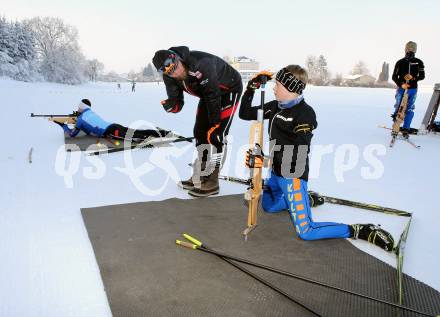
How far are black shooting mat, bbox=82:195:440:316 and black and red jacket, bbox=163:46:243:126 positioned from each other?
1146 mm

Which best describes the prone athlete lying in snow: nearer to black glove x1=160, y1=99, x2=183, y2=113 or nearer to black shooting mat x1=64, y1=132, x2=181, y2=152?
black shooting mat x1=64, y1=132, x2=181, y2=152

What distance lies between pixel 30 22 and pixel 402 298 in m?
62.4

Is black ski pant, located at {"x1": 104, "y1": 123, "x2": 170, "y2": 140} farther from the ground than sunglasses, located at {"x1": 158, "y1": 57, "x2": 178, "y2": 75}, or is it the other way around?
sunglasses, located at {"x1": 158, "y1": 57, "x2": 178, "y2": 75}

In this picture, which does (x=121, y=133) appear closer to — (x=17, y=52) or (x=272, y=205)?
(x=272, y=205)

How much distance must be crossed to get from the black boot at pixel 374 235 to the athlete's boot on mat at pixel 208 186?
1.62 m

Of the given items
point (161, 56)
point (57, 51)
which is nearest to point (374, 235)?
point (161, 56)

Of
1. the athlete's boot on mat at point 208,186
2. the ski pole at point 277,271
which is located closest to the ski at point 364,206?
the athlete's boot on mat at point 208,186

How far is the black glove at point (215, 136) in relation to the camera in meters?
3.67

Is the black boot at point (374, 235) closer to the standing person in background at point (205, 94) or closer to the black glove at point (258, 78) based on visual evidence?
the black glove at point (258, 78)

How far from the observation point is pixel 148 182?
4375mm

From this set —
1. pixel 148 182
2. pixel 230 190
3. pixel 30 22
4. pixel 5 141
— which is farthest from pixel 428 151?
pixel 30 22

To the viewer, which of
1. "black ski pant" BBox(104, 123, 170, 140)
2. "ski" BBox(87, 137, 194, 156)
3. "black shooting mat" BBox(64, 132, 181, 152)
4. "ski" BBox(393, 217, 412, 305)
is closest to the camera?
"ski" BBox(393, 217, 412, 305)

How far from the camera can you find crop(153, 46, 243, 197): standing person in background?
346cm

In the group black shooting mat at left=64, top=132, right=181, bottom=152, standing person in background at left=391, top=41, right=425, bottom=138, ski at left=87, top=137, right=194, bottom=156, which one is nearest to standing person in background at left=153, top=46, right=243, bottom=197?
ski at left=87, top=137, right=194, bottom=156
